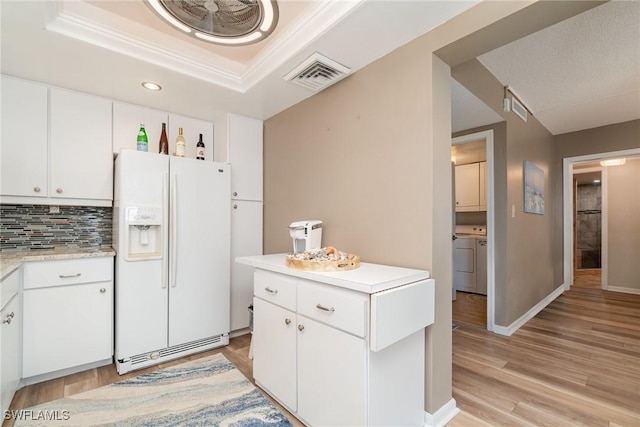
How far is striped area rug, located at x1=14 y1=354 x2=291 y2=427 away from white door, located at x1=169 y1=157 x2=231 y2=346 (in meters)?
0.47

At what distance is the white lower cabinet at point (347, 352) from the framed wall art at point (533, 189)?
2601 mm

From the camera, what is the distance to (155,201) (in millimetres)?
2379

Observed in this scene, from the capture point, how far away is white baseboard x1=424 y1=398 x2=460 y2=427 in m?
1.64

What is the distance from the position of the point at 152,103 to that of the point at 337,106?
5.68 feet

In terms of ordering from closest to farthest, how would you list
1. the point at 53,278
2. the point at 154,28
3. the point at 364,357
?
1. the point at 364,357
2. the point at 154,28
3. the point at 53,278

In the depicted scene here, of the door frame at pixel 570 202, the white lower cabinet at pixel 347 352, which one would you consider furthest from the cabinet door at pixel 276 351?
the door frame at pixel 570 202

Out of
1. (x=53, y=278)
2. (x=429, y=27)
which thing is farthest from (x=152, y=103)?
(x=429, y=27)

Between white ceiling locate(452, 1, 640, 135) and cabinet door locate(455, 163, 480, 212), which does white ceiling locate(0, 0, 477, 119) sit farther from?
cabinet door locate(455, 163, 480, 212)

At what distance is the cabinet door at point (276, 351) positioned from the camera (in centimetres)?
172

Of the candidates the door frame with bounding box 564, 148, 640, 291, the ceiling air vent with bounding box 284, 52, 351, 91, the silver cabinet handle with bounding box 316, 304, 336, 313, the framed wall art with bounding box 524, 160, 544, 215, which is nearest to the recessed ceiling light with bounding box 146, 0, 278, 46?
the ceiling air vent with bounding box 284, 52, 351, 91

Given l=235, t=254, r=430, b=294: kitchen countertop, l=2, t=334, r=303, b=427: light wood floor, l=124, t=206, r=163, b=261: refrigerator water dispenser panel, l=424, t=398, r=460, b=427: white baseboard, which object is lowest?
l=2, t=334, r=303, b=427: light wood floor

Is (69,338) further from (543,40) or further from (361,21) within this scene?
(543,40)

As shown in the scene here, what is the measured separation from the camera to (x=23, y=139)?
219 centimetres

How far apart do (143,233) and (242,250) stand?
93cm
